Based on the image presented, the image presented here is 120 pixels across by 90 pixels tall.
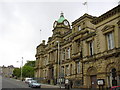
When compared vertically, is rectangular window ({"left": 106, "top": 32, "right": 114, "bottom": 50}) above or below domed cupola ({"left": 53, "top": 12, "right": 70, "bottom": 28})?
below

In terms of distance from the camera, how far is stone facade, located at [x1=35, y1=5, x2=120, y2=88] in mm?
26603

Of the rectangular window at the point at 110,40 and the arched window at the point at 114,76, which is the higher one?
the rectangular window at the point at 110,40

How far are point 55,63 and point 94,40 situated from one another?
67.7 feet

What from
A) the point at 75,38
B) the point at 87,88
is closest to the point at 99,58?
the point at 87,88

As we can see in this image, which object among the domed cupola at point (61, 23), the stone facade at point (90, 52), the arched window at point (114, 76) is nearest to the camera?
the arched window at point (114, 76)

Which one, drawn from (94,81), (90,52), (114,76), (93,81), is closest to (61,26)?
(90,52)

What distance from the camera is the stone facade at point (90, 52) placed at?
2660 centimetres

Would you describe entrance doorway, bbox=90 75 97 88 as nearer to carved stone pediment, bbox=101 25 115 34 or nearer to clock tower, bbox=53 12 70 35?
carved stone pediment, bbox=101 25 115 34

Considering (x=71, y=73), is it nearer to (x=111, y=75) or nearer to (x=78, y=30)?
(x=78, y=30)

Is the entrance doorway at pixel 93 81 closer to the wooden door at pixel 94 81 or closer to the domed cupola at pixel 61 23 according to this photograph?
the wooden door at pixel 94 81

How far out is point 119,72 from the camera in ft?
81.5

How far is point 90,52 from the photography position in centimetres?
3319

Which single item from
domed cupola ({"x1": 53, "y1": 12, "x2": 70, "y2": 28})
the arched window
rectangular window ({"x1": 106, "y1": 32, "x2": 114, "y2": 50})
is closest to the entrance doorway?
the arched window

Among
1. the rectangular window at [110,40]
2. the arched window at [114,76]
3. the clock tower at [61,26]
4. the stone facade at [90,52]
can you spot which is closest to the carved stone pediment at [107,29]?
the stone facade at [90,52]
